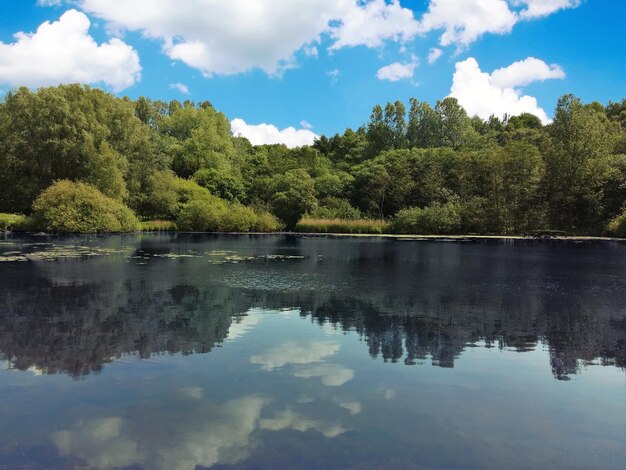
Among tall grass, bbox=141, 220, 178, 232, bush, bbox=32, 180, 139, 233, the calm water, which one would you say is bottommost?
the calm water

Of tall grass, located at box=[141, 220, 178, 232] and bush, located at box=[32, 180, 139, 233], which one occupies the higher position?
bush, located at box=[32, 180, 139, 233]

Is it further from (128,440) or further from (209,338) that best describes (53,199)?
(128,440)

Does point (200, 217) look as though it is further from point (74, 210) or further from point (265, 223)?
point (74, 210)

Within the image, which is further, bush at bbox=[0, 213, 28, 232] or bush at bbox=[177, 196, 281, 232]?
bush at bbox=[177, 196, 281, 232]

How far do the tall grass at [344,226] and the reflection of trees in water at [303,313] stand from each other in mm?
33283

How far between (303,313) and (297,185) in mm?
44160

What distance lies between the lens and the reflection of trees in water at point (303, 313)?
303 inches

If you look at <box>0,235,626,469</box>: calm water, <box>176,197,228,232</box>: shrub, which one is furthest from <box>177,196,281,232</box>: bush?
<box>0,235,626,469</box>: calm water

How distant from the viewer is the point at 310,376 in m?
6.53

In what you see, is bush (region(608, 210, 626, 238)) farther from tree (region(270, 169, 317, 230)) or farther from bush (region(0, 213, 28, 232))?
bush (region(0, 213, 28, 232))

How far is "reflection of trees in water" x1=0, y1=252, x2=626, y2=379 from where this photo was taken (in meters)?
7.70

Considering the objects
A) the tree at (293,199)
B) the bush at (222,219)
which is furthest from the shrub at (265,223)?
the tree at (293,199)

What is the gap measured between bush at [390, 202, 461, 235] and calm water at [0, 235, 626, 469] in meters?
31.3

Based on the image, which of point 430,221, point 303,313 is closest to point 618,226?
point 430,221
